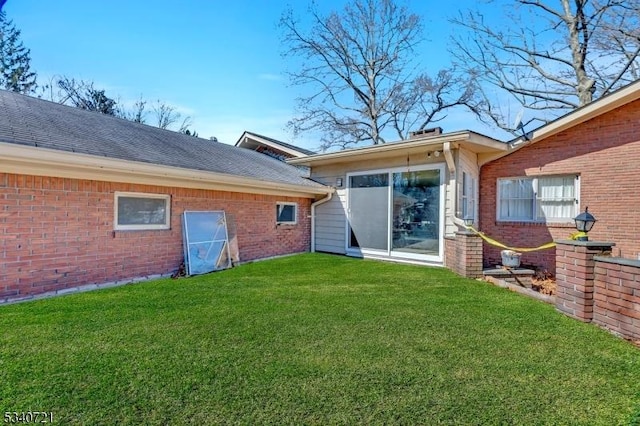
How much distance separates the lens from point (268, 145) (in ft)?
42.8

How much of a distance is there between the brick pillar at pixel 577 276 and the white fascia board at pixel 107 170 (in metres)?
6.13

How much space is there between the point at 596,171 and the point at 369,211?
510 cm

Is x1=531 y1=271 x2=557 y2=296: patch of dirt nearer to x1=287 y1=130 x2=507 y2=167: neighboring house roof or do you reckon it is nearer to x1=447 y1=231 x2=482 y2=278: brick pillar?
x1=447 y1=231 x2=482 y2=278: brick pillar

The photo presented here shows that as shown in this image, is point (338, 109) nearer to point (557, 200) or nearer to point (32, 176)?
point (557, 200)

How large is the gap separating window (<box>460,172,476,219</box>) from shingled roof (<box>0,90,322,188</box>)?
3.94 metres

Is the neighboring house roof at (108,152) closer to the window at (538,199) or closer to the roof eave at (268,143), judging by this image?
the roof eave at (268,143)

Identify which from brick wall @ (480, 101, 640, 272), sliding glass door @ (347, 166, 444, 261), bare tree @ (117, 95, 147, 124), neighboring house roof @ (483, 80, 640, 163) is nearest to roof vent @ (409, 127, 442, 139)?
sliding glass door @ (347, 166, 444, 261)

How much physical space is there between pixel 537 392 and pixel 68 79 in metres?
25.3

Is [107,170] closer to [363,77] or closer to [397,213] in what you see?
[397,213]

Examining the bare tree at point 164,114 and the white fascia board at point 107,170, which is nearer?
the white fascia board at point 107,170

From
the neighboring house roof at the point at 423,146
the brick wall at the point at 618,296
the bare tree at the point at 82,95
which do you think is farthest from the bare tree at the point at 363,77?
the brick wall at the point at 618,296

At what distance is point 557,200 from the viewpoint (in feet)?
26.3

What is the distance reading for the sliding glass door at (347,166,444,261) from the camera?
309 inches

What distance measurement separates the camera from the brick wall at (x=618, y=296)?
11.4ft
